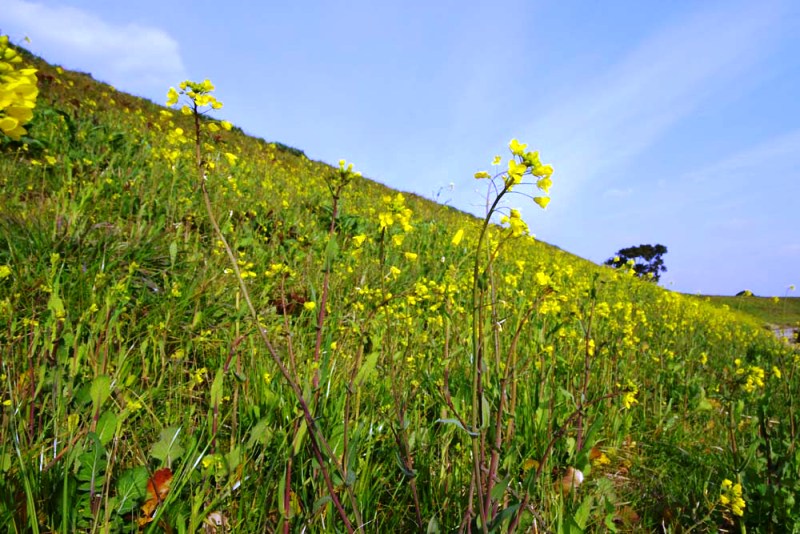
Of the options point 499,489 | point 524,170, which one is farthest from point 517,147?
point 499,489

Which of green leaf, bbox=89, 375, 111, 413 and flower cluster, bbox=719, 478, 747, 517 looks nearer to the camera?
green leaf, bbox=89, 375, 111, 413

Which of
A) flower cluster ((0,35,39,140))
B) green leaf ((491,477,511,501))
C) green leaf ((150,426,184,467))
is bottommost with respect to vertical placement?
green leaf ((150,426,184,467))

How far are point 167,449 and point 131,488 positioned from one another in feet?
0.47

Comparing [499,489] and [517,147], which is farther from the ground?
[517,147]

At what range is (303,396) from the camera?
138 centimetres

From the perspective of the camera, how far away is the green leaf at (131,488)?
1319 millimetres

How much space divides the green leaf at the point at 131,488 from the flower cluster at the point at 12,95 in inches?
38.7

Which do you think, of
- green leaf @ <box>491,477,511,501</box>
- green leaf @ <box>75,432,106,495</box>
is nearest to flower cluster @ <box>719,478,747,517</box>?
green leaf @ <box>491,477,511,501</box>

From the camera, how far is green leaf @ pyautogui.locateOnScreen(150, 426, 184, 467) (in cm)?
144

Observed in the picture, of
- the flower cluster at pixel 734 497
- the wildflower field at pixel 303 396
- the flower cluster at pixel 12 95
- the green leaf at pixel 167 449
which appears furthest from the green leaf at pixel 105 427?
the flower cluster at pixel 734 497

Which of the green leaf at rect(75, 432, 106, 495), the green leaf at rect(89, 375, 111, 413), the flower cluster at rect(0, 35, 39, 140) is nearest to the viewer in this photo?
the flower cluster at rect(0, 35, 39, 140)

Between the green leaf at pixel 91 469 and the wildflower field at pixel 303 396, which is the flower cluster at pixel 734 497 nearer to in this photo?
the wildflower field at pixel 303 396

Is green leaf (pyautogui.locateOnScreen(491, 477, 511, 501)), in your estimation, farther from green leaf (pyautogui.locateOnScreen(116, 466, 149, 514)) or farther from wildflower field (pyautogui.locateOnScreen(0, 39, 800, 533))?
green leaf (pyautogui.locateOnScreen(116, 466, 149, 514))

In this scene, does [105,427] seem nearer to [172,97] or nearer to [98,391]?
[98,391]
